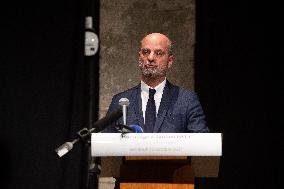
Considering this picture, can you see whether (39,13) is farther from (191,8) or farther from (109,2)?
(191,8)

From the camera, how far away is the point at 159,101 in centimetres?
251

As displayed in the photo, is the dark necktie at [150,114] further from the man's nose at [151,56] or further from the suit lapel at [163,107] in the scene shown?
the man's nose at [151,56]

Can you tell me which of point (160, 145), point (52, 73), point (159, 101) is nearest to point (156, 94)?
point (159, 101)

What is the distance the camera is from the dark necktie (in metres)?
2.31

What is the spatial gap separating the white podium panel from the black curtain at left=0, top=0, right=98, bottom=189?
2060mm

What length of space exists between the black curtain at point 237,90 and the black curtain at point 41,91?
3.39 feet

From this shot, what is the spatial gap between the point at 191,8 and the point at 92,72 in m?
0.92

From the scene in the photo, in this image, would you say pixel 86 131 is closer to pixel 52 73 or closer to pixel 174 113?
pixel 174 113

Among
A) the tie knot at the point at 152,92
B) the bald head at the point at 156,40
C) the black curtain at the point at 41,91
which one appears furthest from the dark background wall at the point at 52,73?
the tie knot at the point at 152,92

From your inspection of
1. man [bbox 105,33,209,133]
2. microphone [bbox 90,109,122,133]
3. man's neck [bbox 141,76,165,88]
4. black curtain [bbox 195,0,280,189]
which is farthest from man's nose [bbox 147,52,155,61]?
microphone [bbox 90,109,122,133]

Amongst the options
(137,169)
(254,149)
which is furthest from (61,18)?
(137,169)

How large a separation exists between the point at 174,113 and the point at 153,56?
0.44 m

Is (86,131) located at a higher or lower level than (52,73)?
lower

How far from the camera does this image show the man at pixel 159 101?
2334 mm
